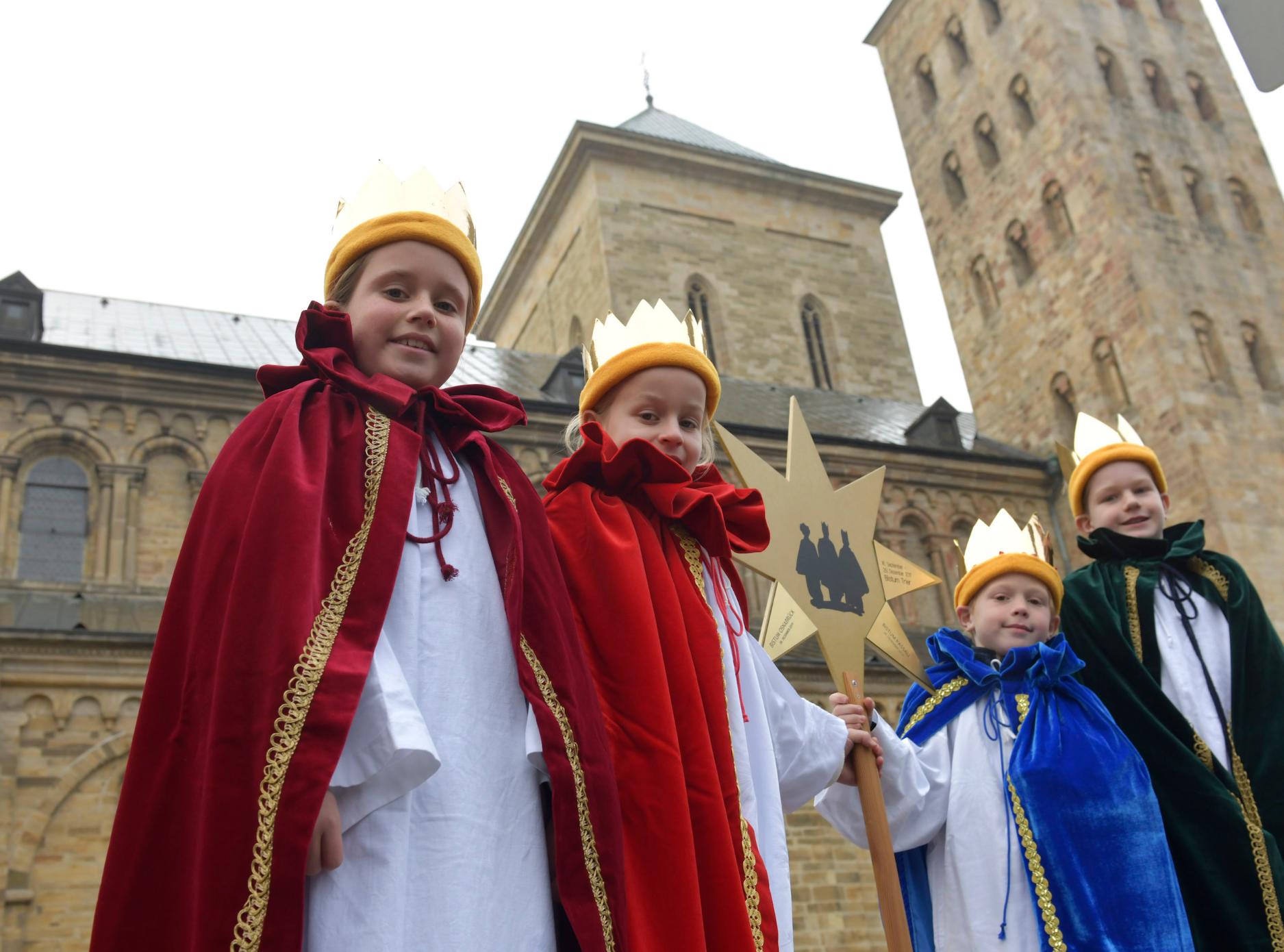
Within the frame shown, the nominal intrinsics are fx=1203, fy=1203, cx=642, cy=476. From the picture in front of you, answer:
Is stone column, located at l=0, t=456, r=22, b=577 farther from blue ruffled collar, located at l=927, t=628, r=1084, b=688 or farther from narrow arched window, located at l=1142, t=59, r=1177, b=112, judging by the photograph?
narrow arched window, located at l=1142, t=59, r=1177, b=112

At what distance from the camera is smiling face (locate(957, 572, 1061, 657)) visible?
4020mm

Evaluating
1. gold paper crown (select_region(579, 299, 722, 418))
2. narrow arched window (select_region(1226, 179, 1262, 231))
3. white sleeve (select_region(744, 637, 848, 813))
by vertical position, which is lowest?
white sleeve (select_region(744, 637, 848, 813))

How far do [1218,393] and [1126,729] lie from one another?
17116 mm

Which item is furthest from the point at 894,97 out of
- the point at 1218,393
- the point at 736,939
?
the point at 736,939

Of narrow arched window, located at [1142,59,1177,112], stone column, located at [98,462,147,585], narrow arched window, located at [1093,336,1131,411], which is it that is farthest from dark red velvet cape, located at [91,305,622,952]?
narrow arched window, located at [1142,59,1177,112]

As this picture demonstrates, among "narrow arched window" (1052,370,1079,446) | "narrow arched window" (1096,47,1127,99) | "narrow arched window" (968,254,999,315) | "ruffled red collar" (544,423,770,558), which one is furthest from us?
"narrow arched window" (968,254,999,315)

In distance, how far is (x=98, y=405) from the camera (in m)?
13.7

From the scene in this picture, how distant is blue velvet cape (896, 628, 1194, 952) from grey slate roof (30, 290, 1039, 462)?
12.3 m

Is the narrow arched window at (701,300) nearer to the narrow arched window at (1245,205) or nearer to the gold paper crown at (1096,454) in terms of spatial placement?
the narrow arched window at (1245,205)

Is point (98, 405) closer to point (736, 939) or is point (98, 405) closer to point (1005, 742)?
point (1005, 742)

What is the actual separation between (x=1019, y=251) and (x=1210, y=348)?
4463 mm

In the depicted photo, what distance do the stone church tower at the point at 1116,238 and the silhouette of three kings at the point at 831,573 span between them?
51.3ft

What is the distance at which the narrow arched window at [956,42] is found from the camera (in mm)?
24938

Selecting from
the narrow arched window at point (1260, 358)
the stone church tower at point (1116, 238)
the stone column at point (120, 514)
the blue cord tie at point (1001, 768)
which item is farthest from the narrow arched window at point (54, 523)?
the narrow arched window at point (1260, 358)
